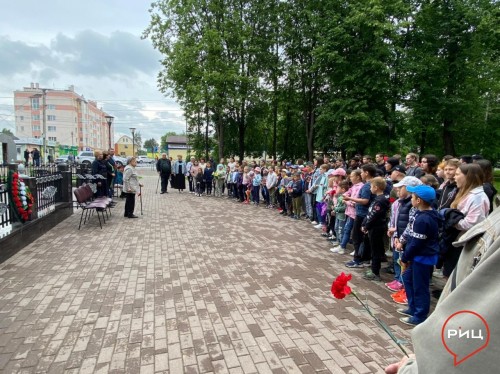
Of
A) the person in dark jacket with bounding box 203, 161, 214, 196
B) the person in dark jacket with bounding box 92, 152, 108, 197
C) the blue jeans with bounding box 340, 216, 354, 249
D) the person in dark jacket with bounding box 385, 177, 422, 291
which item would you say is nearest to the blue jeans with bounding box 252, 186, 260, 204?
the person in dark jacket with bounding box 203, 161, 214, 196

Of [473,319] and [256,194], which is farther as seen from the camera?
[256,194]

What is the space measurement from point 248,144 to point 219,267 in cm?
2444

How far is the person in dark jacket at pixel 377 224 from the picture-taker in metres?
5.47

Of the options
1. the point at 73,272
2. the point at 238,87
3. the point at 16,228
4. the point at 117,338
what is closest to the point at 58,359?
the point at 117,338

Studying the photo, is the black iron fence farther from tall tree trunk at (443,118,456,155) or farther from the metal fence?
tall tree trunk at (443,118,456,155)

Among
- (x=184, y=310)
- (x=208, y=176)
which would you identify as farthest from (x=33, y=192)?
(x=208, y=176)

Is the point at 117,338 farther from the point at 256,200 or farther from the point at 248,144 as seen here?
the point at 248,144

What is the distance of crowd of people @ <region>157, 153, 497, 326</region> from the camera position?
162 inches

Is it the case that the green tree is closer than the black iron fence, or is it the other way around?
the black iron fence

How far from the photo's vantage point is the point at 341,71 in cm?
1967

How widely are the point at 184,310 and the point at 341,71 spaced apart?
18.6 m

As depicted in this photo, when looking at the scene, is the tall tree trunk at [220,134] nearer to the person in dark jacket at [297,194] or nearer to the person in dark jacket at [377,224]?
the person in dark jacket at [297,194]

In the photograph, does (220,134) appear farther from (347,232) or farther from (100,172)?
(347,232)

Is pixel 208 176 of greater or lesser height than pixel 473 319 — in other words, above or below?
below
